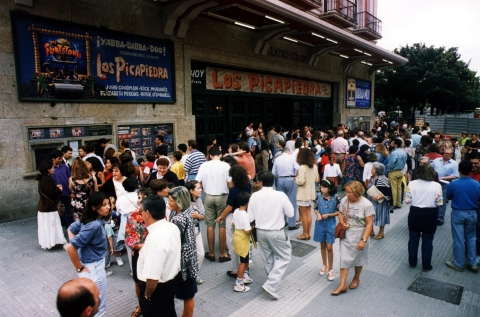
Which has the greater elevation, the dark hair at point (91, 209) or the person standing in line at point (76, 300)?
the dark hair at point (91, 209)

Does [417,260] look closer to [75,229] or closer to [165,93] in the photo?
[75,229]

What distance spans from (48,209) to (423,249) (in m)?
6.30

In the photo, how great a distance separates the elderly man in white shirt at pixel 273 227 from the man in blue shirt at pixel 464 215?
2899 millimetres

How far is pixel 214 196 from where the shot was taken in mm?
5668

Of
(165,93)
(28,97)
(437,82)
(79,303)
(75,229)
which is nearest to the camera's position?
(79,303)

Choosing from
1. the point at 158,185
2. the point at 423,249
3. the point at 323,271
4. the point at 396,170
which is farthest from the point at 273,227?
the point at 396,170

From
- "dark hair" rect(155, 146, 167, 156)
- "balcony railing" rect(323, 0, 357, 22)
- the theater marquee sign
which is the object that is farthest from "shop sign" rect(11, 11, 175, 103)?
"balcony railing" rect(323, 0, 357, 22)

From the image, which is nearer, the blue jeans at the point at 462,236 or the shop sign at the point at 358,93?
the blue jeans at the point at 462,236

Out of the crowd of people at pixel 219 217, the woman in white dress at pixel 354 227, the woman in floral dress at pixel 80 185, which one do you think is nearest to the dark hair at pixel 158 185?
the crowd of people at pixel 219 217

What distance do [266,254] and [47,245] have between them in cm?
403

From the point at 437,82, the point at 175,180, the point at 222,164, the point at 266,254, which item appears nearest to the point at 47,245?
the point at 175,180

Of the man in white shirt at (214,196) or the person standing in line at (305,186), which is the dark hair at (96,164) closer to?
the man in white shirt at (214,196)

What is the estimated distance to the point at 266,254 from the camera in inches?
180

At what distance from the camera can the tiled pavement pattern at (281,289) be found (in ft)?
14.0
